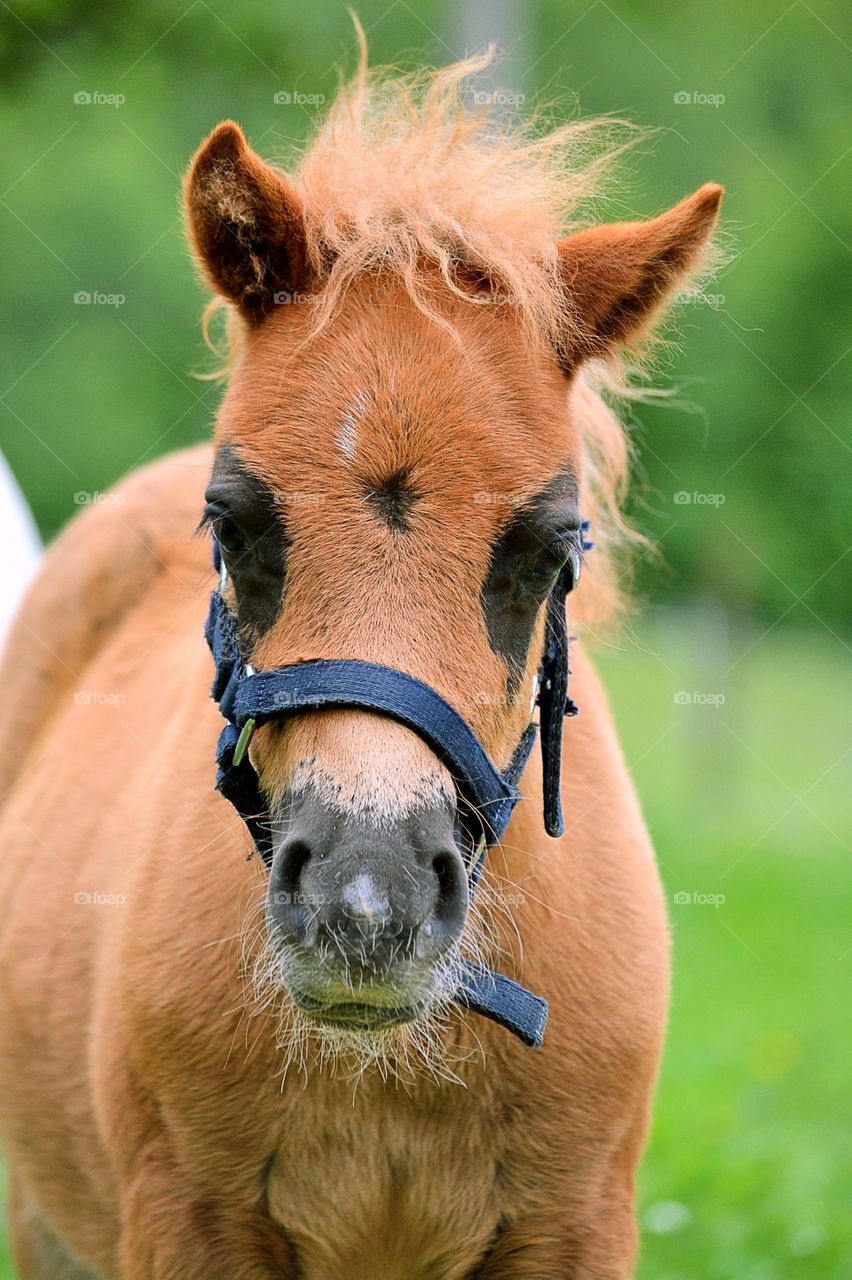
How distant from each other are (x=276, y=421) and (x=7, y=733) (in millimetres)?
2956

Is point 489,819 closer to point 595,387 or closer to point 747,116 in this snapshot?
point 595,387

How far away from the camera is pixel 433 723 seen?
2381 mm

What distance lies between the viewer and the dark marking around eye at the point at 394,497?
2.45m

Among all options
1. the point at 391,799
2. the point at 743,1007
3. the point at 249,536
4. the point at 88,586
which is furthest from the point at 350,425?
the point at 743,1007

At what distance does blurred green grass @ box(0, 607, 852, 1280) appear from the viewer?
484 cm

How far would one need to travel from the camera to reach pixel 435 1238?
2.85m

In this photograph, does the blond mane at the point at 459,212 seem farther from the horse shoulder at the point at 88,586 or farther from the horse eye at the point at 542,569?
the horse shoulder at the point at 88,586

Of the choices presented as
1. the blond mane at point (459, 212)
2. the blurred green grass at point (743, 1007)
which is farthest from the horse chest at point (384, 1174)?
the blond mane at point (459, 212)

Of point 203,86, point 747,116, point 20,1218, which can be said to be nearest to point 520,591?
point 20,1218

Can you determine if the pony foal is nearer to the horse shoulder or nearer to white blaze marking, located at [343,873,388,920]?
white blaze marking, located at [343,873,388,920]

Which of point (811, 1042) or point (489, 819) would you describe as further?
point (811, 1042)

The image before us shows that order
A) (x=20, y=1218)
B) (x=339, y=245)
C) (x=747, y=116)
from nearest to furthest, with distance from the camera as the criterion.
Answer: (x=339, y=245) < (x=20, y=1218) < (x=747, y=116)

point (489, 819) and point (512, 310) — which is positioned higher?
point (512, 310)

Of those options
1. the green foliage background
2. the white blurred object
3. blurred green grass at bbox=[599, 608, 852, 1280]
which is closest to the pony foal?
blurred green grass at bbox=[599, 608, 852, 1280]
